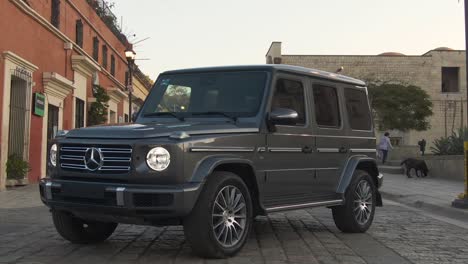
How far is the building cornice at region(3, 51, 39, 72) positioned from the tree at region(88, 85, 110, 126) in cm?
656

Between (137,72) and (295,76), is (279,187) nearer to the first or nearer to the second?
(295,76)

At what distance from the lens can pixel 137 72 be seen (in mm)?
33781

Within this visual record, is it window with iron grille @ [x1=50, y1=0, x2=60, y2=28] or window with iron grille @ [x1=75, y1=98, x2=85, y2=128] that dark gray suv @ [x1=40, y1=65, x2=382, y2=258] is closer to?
window with iron grille @ [x1=50, y1=0, x2=60, y2=28]

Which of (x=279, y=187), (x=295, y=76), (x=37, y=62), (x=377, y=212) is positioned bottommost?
(x=377, y=212)

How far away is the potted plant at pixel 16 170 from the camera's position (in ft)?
45.5

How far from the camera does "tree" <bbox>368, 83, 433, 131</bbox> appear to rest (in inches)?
1678

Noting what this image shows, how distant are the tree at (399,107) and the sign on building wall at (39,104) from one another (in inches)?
1240

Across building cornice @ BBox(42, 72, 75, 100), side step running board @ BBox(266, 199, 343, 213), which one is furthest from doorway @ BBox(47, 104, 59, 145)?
side step running board @ BBox(266, 199, 343, 213)

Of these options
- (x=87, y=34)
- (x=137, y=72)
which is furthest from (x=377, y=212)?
(x=137, y=72)

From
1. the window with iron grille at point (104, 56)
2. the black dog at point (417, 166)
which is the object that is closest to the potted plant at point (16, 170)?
the window with iron grille at point (104, 56)

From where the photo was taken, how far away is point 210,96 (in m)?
6.40

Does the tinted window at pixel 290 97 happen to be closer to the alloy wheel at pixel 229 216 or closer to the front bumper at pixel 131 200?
the alloy wheel at pixel 229 216

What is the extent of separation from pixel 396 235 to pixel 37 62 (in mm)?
11760

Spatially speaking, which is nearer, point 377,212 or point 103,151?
point 103,151
